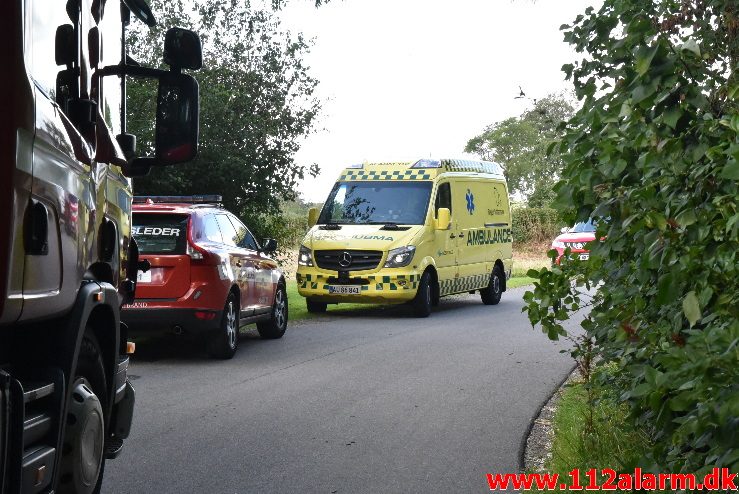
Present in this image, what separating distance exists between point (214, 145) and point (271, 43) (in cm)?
220

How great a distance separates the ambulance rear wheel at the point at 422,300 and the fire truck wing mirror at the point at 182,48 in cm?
1328

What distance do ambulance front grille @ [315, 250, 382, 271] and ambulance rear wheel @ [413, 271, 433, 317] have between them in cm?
88

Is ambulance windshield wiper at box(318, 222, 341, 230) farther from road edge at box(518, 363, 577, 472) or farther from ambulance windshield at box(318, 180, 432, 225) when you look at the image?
road edge at box(518, 363, 577, 472)

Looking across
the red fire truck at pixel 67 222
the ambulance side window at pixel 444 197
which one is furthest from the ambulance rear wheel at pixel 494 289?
the red fire truck at pixel 67 222

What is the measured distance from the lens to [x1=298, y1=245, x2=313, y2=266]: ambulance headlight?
61.6ft

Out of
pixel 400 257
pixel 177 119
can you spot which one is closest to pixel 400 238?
pixel 400 257

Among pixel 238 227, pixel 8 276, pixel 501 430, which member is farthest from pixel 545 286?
pixel 238 227

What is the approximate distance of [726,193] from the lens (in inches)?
156

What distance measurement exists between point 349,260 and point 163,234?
271 inches

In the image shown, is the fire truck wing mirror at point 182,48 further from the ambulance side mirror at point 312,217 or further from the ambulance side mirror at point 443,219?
the ambulance side mirror at point 312,217

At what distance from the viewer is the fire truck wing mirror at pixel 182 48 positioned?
5367 millimetres

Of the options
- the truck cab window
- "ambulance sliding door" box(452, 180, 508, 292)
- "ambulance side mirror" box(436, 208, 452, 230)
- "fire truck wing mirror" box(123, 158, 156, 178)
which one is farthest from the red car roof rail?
the truck cab window

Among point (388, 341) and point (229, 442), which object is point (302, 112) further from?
point (229, 442)

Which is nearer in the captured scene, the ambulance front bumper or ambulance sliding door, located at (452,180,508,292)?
the ambulance front bumper
